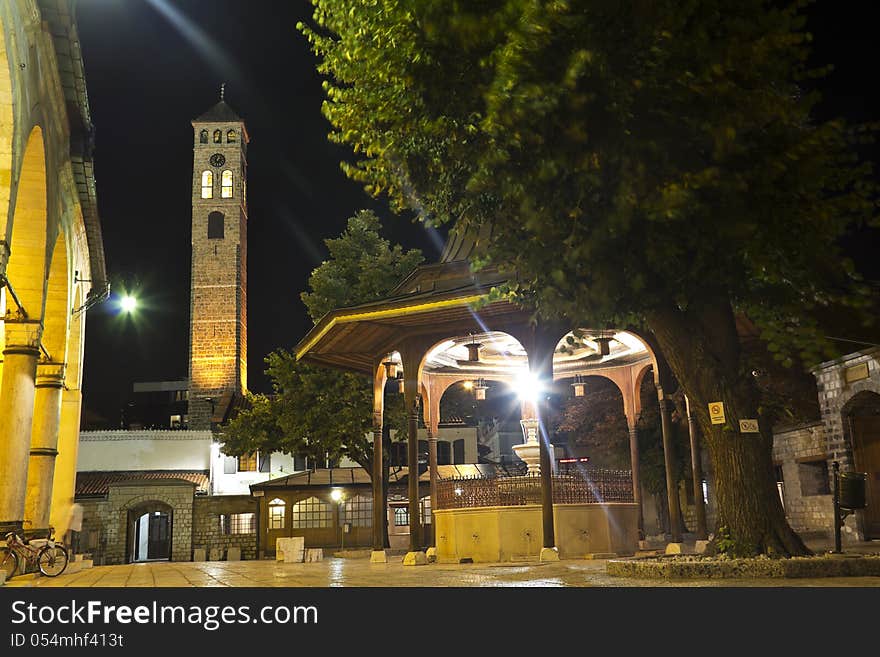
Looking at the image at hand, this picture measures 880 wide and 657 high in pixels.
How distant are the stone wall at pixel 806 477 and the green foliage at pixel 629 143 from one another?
13.0 meters

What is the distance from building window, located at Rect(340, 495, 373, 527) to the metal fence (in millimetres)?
20134

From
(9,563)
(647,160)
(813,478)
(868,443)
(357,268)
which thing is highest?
(357,268)

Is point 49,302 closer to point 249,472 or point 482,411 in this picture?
point 249,472

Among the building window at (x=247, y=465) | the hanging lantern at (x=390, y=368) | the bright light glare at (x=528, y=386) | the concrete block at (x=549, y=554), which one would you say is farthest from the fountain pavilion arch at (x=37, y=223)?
the building window at (x=247, y=465)

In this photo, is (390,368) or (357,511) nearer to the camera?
(390,368)

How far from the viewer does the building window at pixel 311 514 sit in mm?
33062

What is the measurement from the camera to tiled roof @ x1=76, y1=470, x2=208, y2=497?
115 feet

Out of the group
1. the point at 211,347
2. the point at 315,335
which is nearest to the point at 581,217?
the point at 315,335

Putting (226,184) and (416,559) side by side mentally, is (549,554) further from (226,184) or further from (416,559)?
(226,184)

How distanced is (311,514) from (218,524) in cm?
393

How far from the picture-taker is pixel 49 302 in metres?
16.2

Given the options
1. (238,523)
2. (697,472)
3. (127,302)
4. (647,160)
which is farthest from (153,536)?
(647,160)

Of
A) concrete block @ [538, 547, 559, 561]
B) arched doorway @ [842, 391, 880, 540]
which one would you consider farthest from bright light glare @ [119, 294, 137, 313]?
arched doorway @ [842, 391, 880, 540]

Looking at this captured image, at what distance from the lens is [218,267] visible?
49.1 metres
